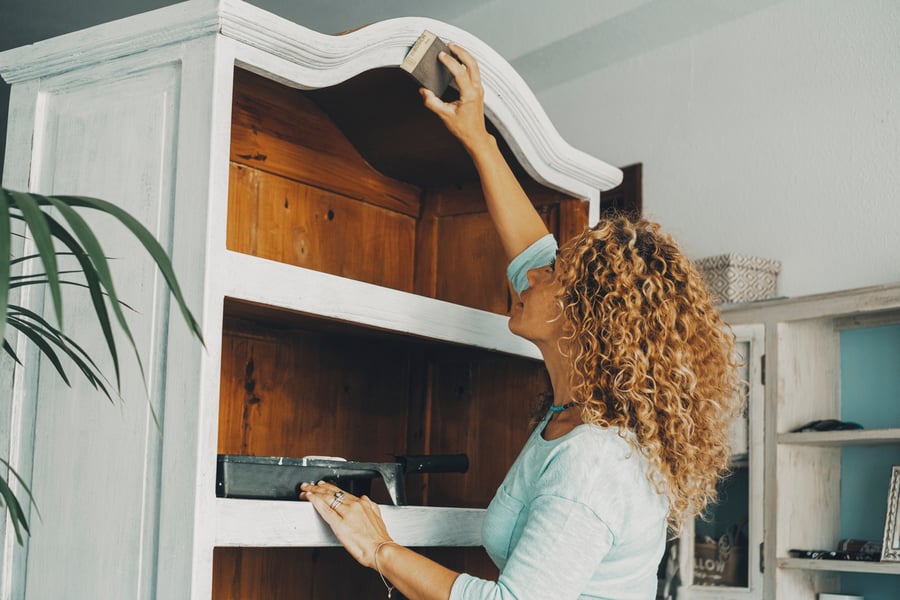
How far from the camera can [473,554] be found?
2.56m

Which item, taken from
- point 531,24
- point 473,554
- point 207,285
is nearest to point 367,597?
point 473,554

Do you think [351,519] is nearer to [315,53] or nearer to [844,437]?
[315,53]

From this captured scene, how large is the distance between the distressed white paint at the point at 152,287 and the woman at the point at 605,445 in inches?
12.0

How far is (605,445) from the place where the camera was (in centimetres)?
176

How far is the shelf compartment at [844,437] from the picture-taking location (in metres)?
2.78

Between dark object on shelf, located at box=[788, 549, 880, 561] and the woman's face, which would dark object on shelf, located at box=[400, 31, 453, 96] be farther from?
dark object on shelf, located at box=[788, 549, 880, 561]

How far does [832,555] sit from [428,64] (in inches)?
69.0

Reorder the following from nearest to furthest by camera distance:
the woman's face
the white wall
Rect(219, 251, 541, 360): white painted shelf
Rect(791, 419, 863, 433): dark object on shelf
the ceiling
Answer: Rect(219, 251, 541, 360): white painted shelf, the woman's face, Rect(791, 419, 863, 433): dark object on shelf, the white wall, the ceiling

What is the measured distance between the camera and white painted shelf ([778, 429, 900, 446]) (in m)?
2.78

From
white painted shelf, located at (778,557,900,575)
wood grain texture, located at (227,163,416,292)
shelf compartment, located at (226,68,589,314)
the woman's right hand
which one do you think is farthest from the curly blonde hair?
white painted shelf, located at (778,557,900,575)

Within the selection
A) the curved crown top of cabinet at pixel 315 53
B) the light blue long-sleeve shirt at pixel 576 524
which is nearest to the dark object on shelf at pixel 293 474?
the light blue long-sleeve shirt at pixel 576 524

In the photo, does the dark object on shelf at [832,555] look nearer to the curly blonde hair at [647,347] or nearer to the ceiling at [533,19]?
the curly blonde hair at [647,347]

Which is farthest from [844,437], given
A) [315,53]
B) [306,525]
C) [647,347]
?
[315,53]

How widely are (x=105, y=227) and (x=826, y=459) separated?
2.22 meters
